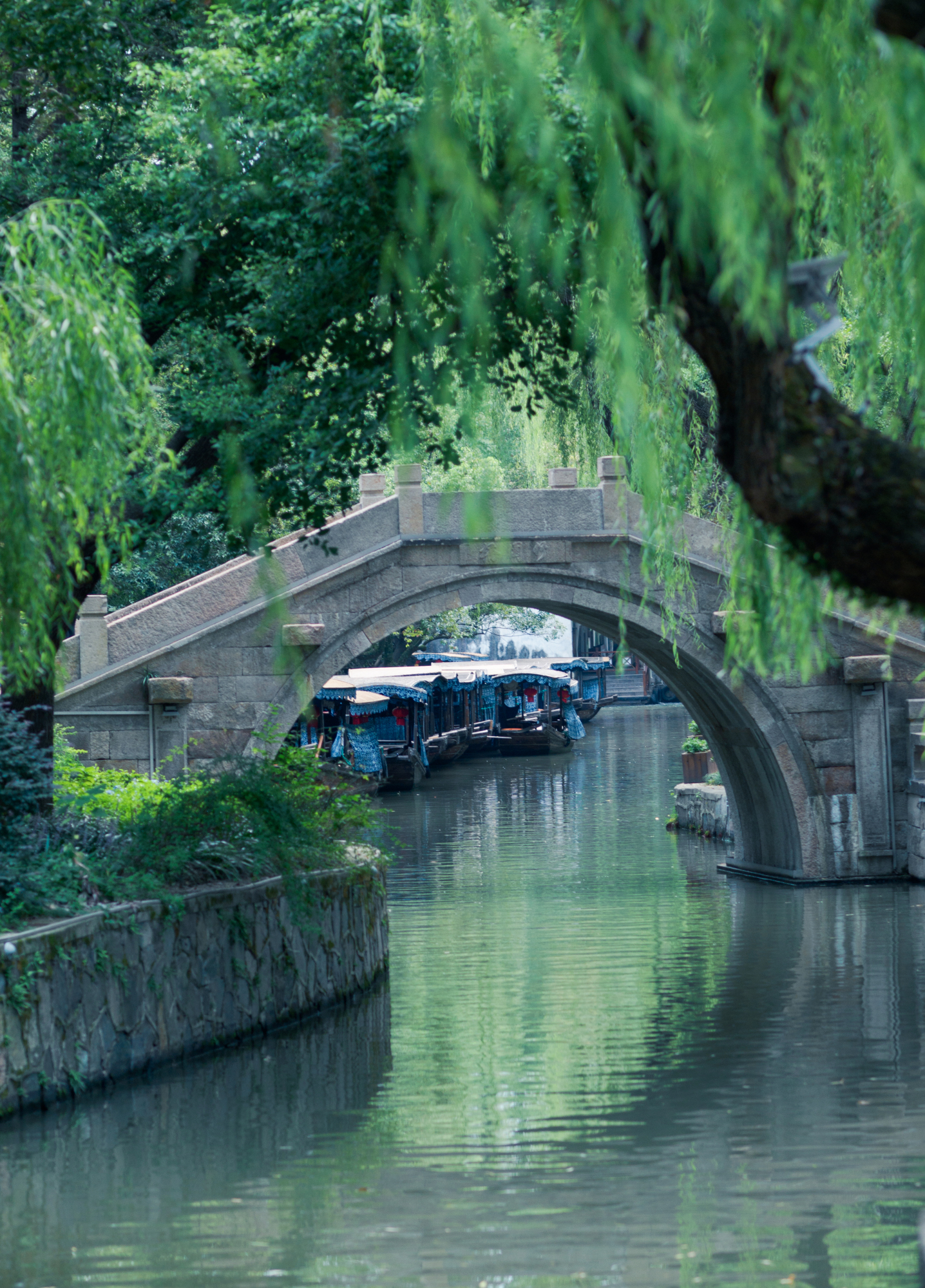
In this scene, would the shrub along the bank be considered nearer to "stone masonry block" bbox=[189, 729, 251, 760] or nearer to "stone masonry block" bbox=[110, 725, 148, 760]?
"stone masonry block" bbox=[110, 725, 148, 760]

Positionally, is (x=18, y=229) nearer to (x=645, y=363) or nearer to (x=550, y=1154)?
(x=645, y=363)

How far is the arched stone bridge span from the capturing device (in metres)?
16.6

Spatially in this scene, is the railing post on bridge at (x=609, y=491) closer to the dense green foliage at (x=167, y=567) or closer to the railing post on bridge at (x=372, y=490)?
the railing post on bridge at (x=372, y=490)

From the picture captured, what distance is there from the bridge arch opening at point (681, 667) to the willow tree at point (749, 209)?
1028 cm

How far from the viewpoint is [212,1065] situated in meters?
9.62

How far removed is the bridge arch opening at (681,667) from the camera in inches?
691

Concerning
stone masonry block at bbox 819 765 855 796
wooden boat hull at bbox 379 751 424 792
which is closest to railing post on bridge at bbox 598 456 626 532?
stone masonry block at bbox 819 765 855 796

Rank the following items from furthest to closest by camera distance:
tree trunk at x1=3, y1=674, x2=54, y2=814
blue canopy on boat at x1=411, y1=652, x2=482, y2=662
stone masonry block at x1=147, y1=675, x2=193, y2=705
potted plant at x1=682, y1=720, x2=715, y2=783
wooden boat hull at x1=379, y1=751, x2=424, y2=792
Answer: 1. blue canopy on boat at x1=411, y1=652, x2=482, y2=662
2. wooden boat hull at x1=379, y1=751, x2=424, y2=792
3. potted plant at x1=682, y1=720, x2=715, y2=783
4. stone masonry block at x1=147, y1=675, x2=193, y2=705
5. tree trunk at x1=3, y1=674, x2=54, y2=814

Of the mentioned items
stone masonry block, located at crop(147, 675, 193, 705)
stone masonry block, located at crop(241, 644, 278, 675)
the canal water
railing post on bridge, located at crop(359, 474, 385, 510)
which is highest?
railing post on bridge, located at crop(359, 474, 385, 510)

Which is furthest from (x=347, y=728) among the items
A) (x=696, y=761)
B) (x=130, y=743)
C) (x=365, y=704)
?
(x=130, y=743)

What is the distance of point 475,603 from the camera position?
17.9 m

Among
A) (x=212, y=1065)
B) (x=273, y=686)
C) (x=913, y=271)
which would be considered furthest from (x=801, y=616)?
(x=273, y=686)

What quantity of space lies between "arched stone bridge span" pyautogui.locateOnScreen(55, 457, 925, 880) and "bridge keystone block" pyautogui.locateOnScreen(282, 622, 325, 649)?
22 mm

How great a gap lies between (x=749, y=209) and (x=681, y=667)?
1417 centimetres
